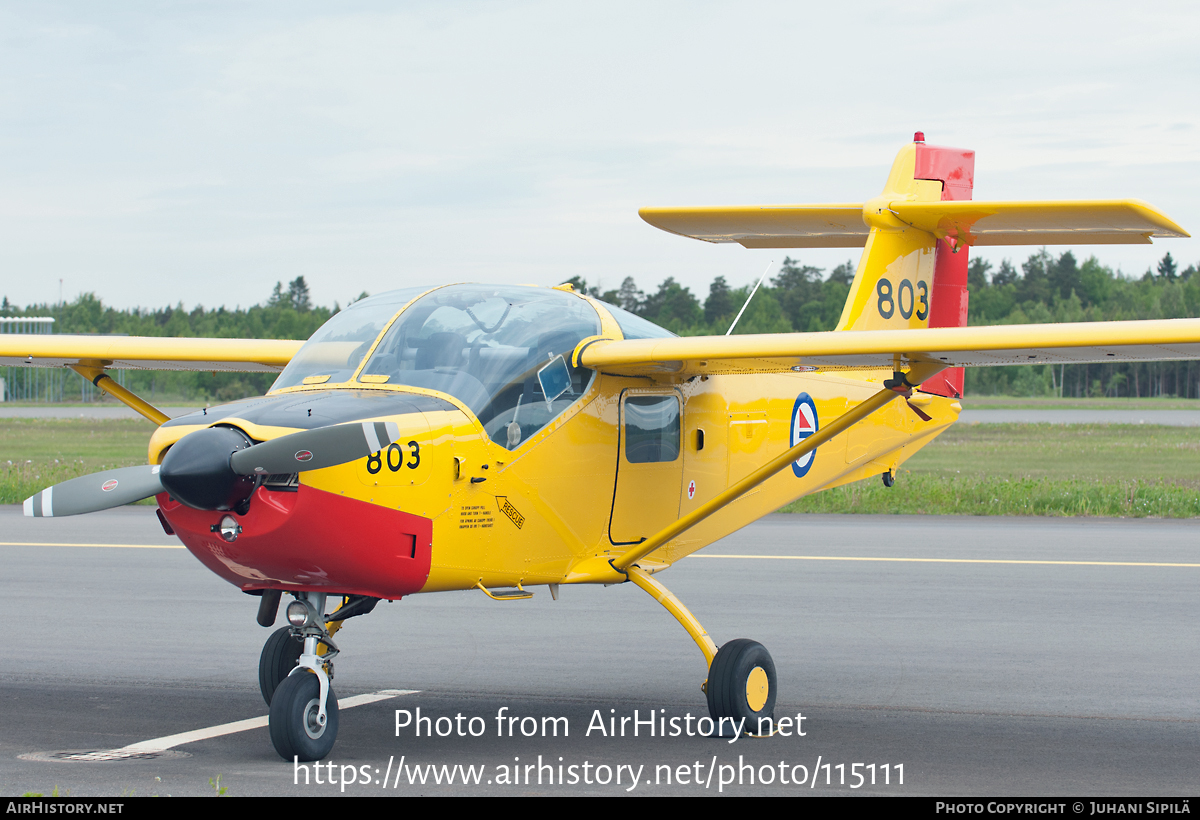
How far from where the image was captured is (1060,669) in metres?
9.29

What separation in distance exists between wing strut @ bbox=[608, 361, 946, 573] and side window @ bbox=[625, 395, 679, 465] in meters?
0.46

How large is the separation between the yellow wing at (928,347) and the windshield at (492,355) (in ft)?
0.71

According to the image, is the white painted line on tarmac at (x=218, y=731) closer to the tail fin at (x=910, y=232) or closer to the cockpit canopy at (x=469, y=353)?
the cockpit canopy at (x=469, y=353)

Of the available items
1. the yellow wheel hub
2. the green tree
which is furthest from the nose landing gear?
the green tree

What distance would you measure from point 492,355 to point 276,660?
2.54 metres

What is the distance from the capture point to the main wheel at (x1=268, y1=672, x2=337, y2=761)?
248 inches

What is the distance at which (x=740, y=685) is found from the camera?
746cm

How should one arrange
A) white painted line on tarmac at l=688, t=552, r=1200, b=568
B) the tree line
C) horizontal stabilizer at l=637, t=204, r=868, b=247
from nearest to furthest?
horizontal stabilizer at l=637, t=204, r=868, b=247
white painted line on tarmac at l=688, t=552, r=1200, b=568
the tree line

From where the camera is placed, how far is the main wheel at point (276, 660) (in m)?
7.73

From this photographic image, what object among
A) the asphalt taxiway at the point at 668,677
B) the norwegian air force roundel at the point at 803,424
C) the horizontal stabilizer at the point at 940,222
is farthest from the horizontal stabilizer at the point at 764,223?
the asphalt taxiway at the point at 668,677

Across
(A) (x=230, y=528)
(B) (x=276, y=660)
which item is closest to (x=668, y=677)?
(B) (x=276, y=660)

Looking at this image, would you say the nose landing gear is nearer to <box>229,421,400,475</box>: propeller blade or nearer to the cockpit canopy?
<box>229,421,400,475</box>: propeller blade
